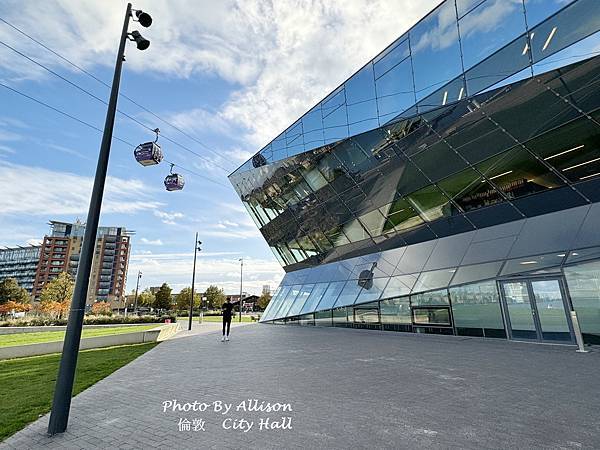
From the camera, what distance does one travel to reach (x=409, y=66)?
47.1 ft

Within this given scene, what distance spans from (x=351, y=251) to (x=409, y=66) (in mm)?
11864

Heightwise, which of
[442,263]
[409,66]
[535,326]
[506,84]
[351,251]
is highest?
[409,66]

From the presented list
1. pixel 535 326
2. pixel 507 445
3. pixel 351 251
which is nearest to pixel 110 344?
pixel 351 251

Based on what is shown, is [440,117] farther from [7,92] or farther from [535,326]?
[7,92]

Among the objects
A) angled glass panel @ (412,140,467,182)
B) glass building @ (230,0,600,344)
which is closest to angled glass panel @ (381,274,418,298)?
glass building @ (230,0,600,344)

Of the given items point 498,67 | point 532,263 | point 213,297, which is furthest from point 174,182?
point 213,297

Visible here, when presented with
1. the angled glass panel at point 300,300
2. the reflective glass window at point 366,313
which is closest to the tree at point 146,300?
the angled glass panel at point 300,300

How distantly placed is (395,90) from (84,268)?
47.2ft

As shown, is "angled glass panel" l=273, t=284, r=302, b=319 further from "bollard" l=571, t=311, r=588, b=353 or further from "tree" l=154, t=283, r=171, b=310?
"tree" l=154, t=283, r=171, b=310

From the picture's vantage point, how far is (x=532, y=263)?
11852 mm

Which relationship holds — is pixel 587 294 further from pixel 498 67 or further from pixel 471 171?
pixel 498 67

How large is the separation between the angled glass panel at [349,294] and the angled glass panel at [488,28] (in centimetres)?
1257

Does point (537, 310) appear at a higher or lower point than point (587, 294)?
lower

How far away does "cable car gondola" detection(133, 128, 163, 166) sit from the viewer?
346 inches
